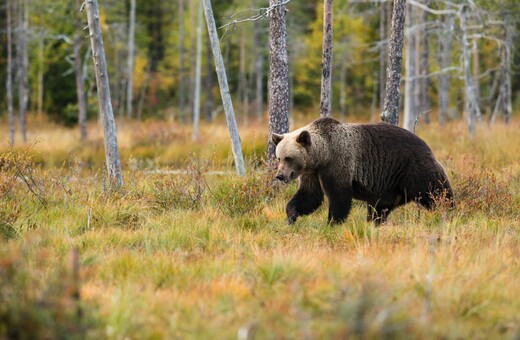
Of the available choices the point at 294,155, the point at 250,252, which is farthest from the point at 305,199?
the point at 250,252

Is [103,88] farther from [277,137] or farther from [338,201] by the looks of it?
[338,201]

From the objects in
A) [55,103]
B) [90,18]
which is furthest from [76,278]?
[55,103]

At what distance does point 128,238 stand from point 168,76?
112 feet

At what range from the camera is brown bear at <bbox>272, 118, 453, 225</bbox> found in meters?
7.18

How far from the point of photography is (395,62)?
32.8 ft

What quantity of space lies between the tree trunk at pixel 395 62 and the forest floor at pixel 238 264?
5.58 ft

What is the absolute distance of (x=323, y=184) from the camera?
731 centimetres

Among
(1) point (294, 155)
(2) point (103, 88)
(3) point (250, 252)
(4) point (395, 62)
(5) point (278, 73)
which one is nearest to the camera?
(3) point (250, 252)

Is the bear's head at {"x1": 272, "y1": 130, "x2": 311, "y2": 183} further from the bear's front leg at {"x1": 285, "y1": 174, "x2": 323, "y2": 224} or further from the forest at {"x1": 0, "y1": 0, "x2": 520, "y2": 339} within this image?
the forest at {"x1": 0, "y1": 0, "x2": 520, "y2": 339}

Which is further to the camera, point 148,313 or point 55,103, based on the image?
point 55,103

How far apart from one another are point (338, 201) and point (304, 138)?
885mm

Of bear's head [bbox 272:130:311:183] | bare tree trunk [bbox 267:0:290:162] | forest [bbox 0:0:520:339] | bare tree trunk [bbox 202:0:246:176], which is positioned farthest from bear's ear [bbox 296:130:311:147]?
bare tree trunk [bbox 202:0:246:176]

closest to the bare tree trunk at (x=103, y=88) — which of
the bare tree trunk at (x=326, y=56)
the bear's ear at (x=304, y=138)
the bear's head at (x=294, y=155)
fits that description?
the bear's head at (x=294, y=155)

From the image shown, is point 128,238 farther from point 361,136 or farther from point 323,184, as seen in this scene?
point 361,136
